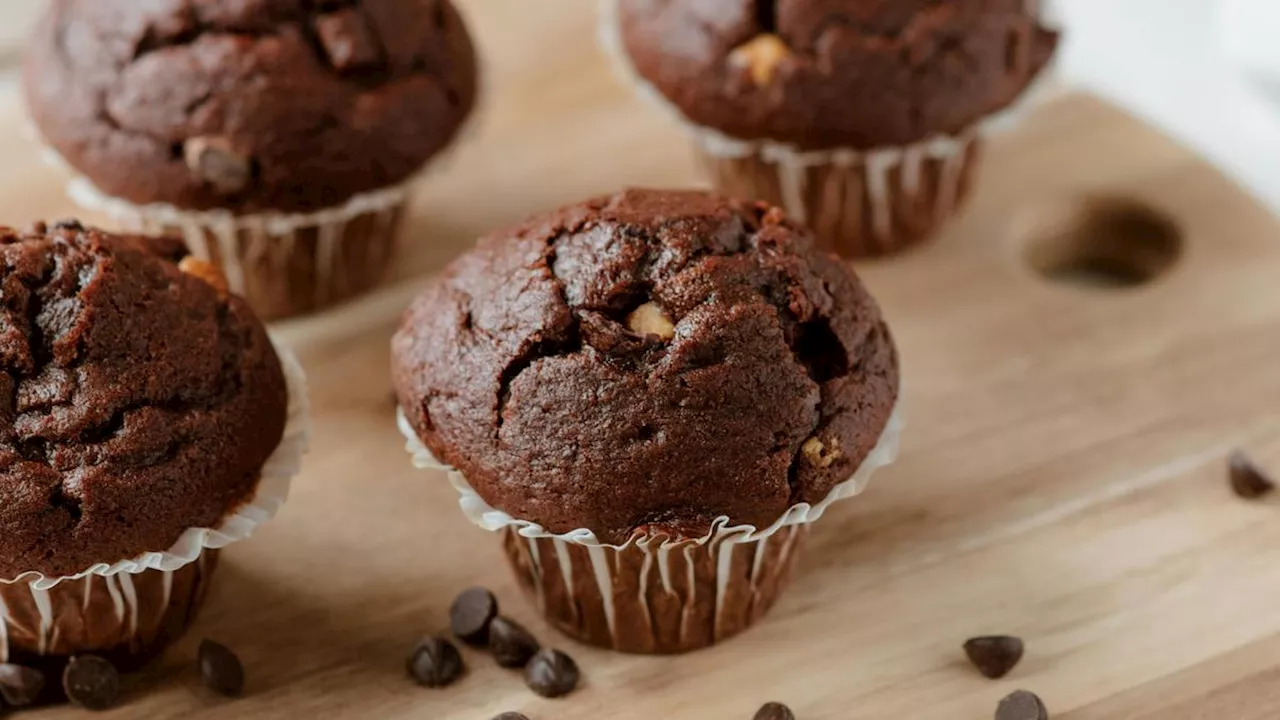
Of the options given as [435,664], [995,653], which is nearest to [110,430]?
[435,664]

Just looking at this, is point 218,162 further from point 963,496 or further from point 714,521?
point 963,496

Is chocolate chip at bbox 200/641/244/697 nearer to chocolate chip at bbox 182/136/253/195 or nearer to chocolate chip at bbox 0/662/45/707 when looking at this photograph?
chocolate chip at bbox 0/662/45/707

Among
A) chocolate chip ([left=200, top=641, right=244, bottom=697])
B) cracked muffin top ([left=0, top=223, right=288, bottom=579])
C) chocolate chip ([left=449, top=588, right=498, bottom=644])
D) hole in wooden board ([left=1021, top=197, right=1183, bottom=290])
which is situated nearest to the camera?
cracked muffin top ([left=0, top=223, right=288, bottom=579])

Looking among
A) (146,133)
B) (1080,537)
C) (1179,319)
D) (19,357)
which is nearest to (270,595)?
(19,357)

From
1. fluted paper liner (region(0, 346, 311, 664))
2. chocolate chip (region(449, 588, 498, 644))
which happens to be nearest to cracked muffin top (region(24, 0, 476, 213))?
fluted paper liner (region(0, 346, 311, 664))

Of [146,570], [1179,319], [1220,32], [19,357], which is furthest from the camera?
[1220,32]

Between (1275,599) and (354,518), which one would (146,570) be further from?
(1275,599)

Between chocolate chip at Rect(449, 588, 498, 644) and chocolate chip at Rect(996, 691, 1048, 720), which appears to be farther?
chocolate chip at Rect(449, 588, 498, 644)
